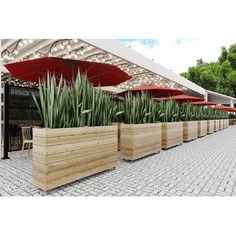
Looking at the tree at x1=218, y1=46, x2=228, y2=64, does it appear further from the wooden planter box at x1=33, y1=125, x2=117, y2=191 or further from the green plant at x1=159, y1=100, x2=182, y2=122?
the wooden planter box at x1=33, y1=125, x2=117, y2=191

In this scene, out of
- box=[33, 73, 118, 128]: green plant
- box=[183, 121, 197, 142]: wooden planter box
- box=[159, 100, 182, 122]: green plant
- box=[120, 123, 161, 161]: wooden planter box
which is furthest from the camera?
box=[183, 121, 197, 142]: wooden planter box

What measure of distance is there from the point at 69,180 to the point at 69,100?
113 centimetres

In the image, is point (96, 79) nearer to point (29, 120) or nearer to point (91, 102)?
point (91, 102)

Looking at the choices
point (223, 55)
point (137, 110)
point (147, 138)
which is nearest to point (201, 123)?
point (147, 138)

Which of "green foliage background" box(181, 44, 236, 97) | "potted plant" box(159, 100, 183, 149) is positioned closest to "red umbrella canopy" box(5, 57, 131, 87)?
"potted plant" box(159, 100, 183, 149)

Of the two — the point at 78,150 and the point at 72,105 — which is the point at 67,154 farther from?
the point at 72,105

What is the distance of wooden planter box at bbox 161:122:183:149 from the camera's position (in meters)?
5.96

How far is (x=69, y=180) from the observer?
2980 mm

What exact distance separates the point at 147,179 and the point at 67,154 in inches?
51.0

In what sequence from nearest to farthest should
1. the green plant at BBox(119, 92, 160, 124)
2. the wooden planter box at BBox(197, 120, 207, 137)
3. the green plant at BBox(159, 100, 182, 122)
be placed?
the green plant at BBox(119, 92, 160, 124)
the green plant at BBox(159, 100, 182, 122)
the wooden planter box at BBox(197, 120, 207, 137)

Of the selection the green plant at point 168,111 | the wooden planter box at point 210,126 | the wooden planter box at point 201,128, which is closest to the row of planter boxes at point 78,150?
the green plant at point 168,111

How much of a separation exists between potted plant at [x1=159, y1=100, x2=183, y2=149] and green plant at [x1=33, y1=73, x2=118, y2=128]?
2600 millimetres
